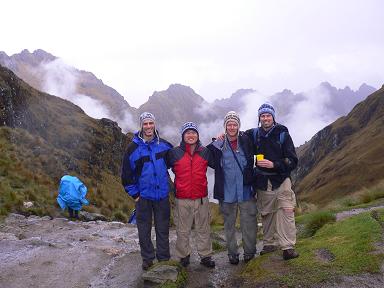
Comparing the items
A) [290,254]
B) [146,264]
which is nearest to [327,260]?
[290,254]

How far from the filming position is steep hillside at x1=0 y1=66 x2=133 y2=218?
63.7ft

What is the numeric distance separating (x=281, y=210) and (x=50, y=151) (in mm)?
22961

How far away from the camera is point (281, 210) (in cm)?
807

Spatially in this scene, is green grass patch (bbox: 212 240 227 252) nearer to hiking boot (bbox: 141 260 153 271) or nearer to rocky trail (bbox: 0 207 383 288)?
rocky trail (bbox: 0 207 383 288)

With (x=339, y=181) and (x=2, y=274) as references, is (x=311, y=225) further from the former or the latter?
(x=339, y=181)

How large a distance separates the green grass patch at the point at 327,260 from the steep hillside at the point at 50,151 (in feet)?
36.8

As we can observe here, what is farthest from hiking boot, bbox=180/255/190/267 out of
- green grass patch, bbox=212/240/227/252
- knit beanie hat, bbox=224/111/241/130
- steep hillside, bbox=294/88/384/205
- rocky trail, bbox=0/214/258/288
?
steep hillside, bbox=294/88/384/205

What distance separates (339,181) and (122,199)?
48.4m

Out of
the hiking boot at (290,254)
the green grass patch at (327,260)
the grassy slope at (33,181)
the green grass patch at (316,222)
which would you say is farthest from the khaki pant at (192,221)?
the grassy slope at (33,181)

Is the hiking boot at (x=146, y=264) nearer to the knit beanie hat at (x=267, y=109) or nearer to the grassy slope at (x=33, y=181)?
the knit beanie hat at (x=267, y=109)

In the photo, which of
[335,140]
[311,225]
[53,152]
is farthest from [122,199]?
[335,140]

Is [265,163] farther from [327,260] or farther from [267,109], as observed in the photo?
[327,260]

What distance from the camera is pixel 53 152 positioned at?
93.9 ft

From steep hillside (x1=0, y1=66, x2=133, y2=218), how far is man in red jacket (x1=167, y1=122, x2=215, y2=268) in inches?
371
